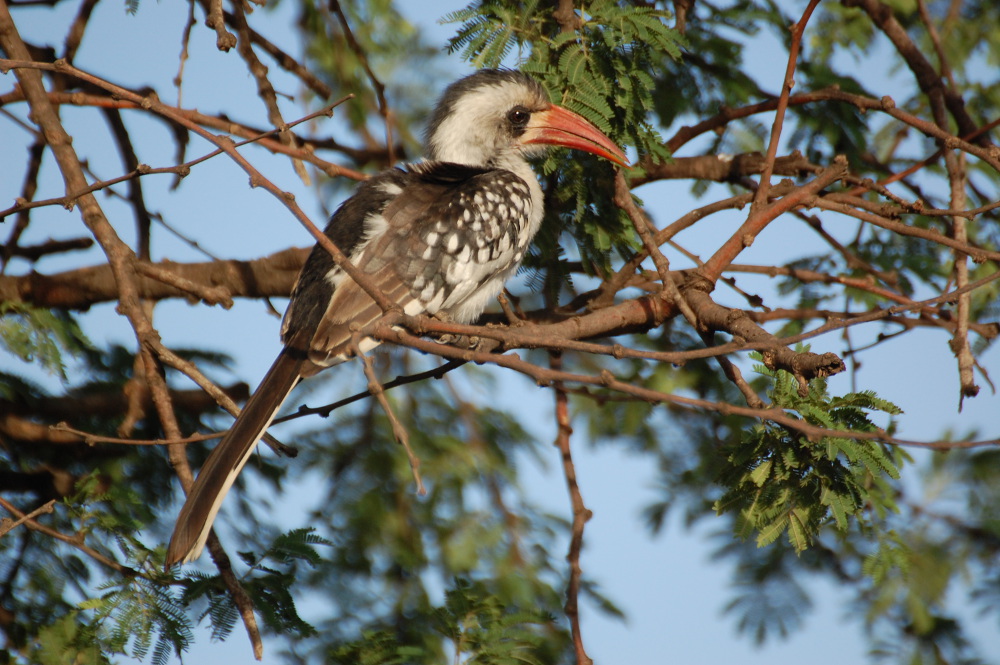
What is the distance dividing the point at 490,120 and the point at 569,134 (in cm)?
67

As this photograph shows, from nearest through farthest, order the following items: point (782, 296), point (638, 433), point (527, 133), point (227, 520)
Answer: point (227, 520) < point (527, 133) < point (782, 296) < point (638, 433)

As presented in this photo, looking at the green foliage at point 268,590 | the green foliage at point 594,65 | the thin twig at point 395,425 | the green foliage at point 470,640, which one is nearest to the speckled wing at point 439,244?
the green foliage at point 594,65

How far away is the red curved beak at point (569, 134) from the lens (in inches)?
134

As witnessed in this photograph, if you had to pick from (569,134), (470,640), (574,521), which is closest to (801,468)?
(574,521)

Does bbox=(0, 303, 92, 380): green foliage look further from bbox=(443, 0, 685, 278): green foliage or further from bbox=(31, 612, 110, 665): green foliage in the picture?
bbox=(443, 0, 685, 278): green foliage

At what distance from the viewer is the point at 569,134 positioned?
12.3ft

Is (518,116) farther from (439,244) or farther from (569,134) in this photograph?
(439,244)

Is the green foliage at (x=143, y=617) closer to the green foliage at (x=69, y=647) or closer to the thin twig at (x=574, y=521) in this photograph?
the green foliage at (x=69, y=647)

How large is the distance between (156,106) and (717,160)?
2788mm

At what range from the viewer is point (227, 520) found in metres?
3.83

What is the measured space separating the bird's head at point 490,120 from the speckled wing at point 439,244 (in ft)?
1.49

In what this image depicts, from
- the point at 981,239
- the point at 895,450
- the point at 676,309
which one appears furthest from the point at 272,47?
the point at 981,239

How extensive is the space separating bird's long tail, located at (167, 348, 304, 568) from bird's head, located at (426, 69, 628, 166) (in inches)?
65.6

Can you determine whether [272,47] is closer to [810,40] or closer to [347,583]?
[347,583]
